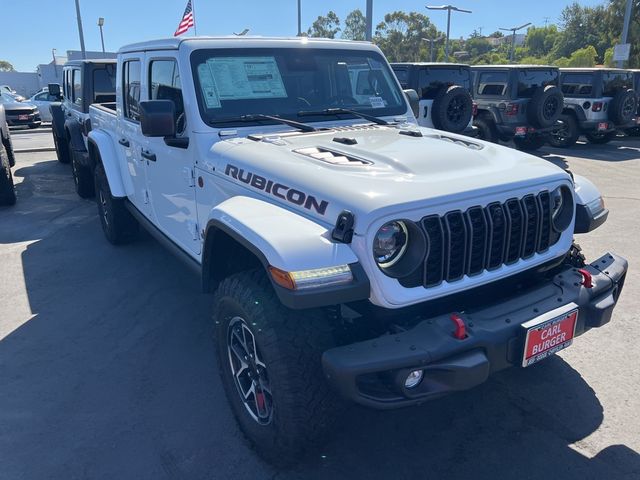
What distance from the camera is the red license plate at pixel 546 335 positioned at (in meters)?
2.37

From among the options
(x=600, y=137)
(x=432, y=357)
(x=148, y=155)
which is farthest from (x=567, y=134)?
(x=432, y=357)

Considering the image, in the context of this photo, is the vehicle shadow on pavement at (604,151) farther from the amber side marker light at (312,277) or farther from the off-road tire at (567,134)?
the amber side marker light at (312,277)

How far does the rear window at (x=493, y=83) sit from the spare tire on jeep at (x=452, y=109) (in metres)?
2.30

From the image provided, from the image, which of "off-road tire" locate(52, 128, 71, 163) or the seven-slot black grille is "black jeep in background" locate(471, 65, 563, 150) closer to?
"off-road tire" locate(52, 128, 71, 163)

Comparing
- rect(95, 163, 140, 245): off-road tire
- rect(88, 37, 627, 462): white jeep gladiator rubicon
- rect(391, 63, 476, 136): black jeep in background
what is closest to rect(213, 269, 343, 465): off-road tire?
rect(88, 37, 627, 462): white jeep gladiator rubicon

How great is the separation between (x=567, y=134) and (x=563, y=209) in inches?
459

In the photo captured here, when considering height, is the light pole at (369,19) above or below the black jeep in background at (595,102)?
above

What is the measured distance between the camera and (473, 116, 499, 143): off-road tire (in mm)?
12133

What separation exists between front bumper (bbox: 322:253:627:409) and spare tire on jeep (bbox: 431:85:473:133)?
8038mm

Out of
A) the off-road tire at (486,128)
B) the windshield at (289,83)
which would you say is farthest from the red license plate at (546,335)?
the off-road tire at (486,128)

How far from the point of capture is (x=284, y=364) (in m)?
2.31

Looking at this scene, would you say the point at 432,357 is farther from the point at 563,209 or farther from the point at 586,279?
the point at 563,209

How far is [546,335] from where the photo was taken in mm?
2436

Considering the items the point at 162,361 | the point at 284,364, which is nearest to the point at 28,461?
the point at 162,361
